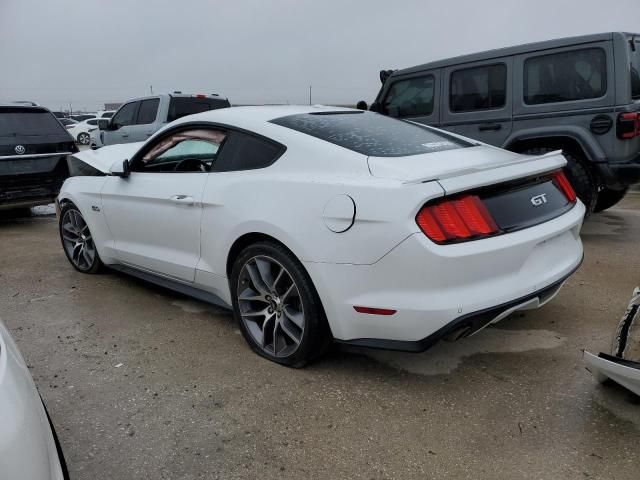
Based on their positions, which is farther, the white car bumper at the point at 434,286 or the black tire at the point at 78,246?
the black tire at the point at 78,246

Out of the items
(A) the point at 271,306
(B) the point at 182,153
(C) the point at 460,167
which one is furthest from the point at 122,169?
(C) the point at 460,167

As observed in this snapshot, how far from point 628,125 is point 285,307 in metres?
3.96

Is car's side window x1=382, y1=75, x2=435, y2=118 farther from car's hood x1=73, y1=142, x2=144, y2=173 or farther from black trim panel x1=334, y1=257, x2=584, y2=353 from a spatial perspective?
black trim panel x1=334, y1=257, x2=584, y2=353

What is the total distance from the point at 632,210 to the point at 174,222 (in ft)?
21.0

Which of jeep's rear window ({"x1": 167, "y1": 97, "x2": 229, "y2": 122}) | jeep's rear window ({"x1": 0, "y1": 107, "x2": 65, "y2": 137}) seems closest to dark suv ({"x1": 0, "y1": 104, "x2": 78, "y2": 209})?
jeep's rear window ({"x1": 0, "y1": 107, "x2": 65, "y2": 137})

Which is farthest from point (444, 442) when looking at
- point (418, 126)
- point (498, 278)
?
point (418, 126)

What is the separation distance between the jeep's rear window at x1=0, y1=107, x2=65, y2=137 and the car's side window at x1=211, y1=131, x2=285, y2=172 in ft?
16.1

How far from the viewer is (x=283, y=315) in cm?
298

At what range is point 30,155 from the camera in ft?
22.7

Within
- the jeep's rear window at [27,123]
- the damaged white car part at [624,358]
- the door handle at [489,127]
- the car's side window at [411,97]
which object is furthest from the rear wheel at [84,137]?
the damaged white car part at [624,358]

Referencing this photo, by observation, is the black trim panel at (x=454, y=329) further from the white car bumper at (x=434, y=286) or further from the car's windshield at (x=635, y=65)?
the car's windshield at (x=635, y=65)

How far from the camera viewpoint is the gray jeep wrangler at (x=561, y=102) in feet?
16.7

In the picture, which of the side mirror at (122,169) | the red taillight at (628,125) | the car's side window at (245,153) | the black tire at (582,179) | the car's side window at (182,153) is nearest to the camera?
the car's side window at (245,153)

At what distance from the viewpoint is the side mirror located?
4000mm
